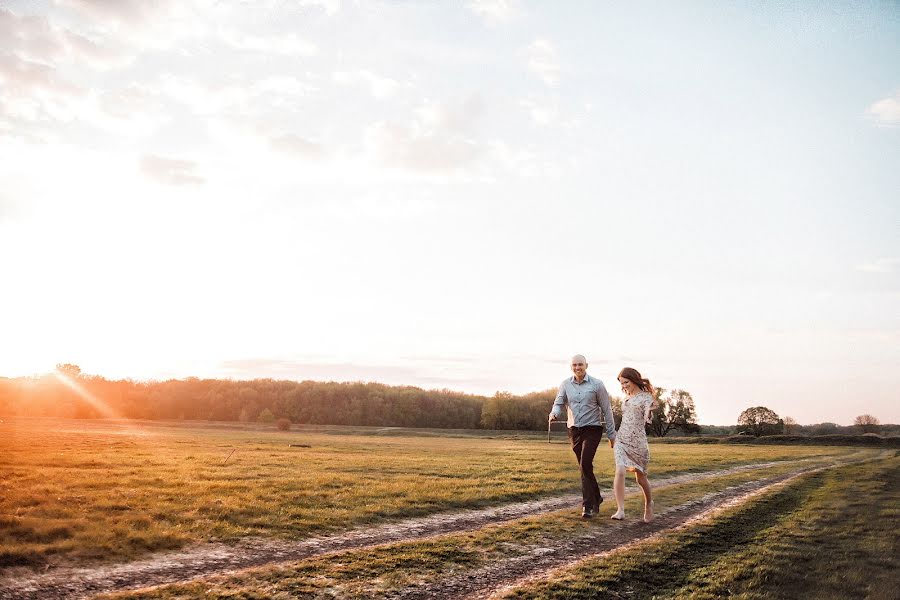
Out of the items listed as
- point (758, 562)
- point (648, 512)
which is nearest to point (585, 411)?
point (648, 512)

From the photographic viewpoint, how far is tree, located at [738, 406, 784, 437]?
306 ft

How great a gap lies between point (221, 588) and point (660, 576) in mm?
6410

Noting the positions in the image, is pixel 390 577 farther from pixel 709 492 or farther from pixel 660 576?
pixel 709 492

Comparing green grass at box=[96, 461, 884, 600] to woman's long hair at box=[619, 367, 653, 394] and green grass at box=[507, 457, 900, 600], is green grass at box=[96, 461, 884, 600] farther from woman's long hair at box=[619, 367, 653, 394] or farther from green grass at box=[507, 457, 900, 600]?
woman's long hair at box=[619, 367, 653, 394]

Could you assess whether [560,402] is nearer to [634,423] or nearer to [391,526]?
[634,423]

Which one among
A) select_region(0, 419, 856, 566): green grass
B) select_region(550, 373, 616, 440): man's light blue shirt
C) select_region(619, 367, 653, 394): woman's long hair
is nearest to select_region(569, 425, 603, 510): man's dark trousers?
select_region(550, 373, 616, 440): man's light blue shirt

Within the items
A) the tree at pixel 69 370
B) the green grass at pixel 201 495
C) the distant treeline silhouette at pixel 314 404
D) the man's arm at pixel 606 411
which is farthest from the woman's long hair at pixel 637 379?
the tree at pixel 69 370

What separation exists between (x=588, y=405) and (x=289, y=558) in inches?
268

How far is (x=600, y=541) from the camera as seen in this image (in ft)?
38.3

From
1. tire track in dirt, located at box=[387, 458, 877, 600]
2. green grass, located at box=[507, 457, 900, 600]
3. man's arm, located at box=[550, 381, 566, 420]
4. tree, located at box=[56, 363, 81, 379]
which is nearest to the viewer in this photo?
tire track in dirt, located at box=[387, 458, 877, 600]

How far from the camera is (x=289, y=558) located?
10203 mm

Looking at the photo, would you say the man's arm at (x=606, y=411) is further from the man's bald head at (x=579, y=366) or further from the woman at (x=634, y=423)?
the man's bald head at (x=579, y=366)

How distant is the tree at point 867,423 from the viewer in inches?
3812

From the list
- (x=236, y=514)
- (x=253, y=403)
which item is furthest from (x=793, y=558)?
(x=253, y=403)
